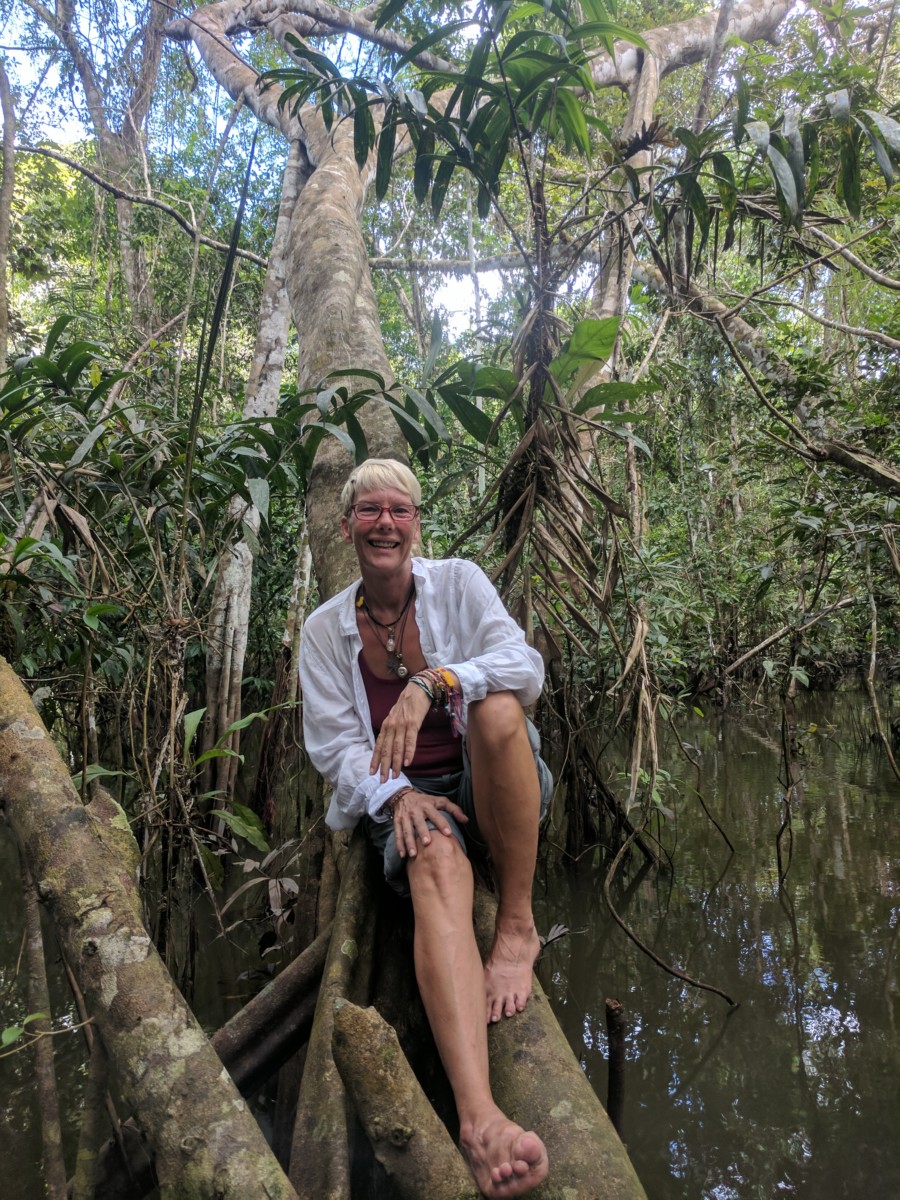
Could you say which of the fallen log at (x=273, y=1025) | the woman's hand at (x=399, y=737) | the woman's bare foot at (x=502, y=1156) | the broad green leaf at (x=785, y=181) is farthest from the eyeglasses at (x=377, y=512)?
the broad green leaf at (x=785, y=181)

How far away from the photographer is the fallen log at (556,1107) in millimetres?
1145

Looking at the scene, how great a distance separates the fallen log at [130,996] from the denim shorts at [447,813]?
1.72 feet

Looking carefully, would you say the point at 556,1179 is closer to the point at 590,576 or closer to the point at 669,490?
the point at 590,576

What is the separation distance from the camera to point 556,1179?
1.15 m

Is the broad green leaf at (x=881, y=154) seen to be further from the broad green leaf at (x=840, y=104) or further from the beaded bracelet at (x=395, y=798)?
the beaded bracelet at (x=395, y=798)

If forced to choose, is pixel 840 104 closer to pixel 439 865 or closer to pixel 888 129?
pixel 888 129

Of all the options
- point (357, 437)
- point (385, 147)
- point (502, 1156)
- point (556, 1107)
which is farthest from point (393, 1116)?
point (385, 147)

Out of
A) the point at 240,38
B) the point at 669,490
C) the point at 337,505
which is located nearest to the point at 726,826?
the point at 337,505

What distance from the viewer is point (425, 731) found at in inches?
73.5

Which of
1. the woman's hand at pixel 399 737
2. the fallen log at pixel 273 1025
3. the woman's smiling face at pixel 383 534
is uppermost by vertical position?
the woman's smiling face at pixel 383 534

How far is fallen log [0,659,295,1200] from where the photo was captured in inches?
42.5

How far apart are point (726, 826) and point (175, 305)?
238 inches

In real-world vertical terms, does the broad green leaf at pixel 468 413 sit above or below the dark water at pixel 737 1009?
above

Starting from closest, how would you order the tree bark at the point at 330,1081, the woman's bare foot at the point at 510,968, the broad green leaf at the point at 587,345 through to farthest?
the tree bark at the point at 330,1081
the woman's bare foot at the point at 510,968
the broad green leaf at the point at 587,345
